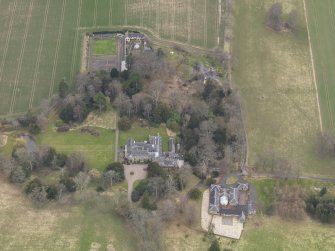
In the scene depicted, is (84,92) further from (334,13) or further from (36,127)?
(334,13)

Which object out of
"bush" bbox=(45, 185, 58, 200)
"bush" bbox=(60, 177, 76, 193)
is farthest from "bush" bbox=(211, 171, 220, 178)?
"bush" bbox=(45, 185, 58, 200)

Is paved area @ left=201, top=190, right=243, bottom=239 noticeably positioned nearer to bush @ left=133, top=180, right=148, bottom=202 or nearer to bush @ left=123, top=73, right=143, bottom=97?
bush @ left=133, top=180, right=148, bottom=202

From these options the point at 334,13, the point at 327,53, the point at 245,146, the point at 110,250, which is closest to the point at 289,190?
the point at 245,146

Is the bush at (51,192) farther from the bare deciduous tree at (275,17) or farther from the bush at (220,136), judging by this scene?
the bare deciduous tree at (275,17)

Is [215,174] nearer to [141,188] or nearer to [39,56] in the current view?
[141,188]

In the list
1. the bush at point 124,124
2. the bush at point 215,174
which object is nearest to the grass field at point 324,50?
the bush at point 215,174
